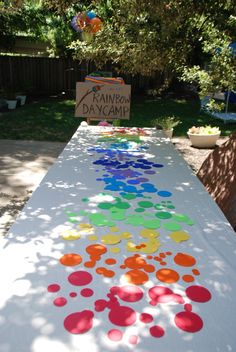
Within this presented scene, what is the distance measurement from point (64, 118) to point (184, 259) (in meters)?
9.05

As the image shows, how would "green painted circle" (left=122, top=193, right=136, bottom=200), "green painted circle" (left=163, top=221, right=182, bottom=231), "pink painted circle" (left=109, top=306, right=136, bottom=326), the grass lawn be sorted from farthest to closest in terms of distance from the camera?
1. the grass lawn
2. "green painted circle" (left=122, top=193, right=136, bottom=200)
3. "green painted circle" (left=163, top=221, right=182, bottom=231)
4. "pink painted circle" (left=109, top=306, right=136, bottom=326)

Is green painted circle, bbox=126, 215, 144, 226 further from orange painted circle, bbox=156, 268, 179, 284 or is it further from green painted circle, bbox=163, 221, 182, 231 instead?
orange painted circle, bbox=156, 268, 179, 284

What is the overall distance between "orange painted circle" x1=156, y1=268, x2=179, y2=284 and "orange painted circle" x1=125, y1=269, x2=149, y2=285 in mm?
78

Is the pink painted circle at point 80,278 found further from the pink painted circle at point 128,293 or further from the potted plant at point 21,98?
the potted plant at point 21,98

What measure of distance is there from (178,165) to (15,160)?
145 inches

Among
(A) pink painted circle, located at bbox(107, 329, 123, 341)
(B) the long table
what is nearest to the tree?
(B) the long table

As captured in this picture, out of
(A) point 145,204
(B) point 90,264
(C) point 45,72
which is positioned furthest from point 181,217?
(C) point 45,72

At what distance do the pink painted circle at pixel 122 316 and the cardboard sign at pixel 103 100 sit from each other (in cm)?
489

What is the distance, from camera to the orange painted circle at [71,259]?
2062 mm

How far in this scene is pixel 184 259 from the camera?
2.14 m

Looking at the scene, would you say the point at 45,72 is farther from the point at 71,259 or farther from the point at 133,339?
the point at 133,339

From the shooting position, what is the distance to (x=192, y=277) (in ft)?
6.46

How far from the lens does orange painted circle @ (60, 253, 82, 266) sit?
206cm

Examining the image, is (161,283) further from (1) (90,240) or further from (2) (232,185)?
(2) (232,185)
